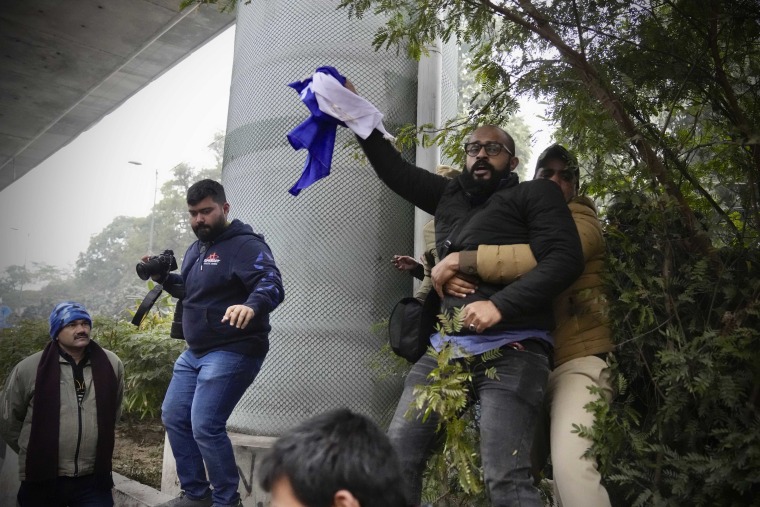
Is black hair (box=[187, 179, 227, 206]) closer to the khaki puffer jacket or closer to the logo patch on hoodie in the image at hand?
the logo patch on hoodie

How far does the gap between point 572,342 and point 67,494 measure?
3352 millimetres

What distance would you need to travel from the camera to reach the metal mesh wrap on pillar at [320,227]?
5262 millimetres

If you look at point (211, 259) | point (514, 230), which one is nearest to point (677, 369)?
point (514, 230)

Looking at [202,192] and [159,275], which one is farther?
[159,275]

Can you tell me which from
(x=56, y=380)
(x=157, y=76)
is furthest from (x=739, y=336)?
(x=157, y=76)

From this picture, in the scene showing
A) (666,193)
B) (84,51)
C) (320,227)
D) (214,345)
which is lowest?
(214,345)

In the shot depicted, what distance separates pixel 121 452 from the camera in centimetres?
716

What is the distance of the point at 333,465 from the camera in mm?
1491

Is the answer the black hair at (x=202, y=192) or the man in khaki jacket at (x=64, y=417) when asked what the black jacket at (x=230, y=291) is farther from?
the man in khaki jacket at (x=64, y=417)

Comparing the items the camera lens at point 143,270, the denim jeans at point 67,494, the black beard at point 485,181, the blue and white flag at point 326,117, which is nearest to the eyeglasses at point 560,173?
the black beard at point 485,181

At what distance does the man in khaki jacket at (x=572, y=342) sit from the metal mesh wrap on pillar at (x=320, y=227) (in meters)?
1.98

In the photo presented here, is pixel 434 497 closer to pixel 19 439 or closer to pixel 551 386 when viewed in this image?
pixel 551 386

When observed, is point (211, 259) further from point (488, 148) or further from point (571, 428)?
point (571, 428)

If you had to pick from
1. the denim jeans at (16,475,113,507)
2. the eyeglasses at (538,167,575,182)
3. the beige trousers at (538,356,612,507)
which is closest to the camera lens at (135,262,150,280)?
the denim jeans at (16,475,113,507)
